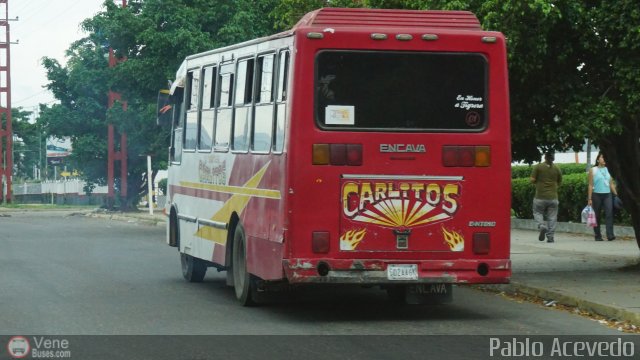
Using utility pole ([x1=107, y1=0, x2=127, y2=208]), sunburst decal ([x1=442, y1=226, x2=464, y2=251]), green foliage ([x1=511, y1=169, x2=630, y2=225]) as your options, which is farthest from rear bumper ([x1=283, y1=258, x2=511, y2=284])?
utility pole ([x1=107, y1=0, x2=127, y2=208])

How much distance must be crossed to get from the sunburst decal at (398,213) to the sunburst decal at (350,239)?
0.46ft

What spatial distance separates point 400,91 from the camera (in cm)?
1388

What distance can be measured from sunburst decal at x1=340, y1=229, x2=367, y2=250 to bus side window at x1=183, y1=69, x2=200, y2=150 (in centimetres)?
518

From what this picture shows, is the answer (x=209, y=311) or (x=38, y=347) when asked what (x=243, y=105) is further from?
(x=38, y=347)

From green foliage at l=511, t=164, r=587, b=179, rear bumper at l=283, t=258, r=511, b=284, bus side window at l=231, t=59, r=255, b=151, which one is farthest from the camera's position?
green foliage at l=511, t=164, r=587, b=179

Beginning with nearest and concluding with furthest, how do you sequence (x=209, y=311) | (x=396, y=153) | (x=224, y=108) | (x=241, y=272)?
(x=396, y=153), (x=209, y=311), (x=241, y=272), (x=224, y=108)

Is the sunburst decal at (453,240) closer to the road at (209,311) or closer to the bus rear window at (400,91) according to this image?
the road at (209,311)

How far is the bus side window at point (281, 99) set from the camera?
13.9m

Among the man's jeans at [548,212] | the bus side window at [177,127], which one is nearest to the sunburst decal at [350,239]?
the bus side window at [177,127]

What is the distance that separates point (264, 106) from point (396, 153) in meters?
1.78

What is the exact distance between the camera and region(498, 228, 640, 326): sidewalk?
1462 cm

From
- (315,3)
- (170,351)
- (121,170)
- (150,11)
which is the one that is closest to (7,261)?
(315,3)

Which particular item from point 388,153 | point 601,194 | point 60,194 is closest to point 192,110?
point 388,153

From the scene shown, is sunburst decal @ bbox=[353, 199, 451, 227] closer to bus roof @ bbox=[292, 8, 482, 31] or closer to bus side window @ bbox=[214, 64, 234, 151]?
bus roof @ bbox=[292, 8, 482, 31]
